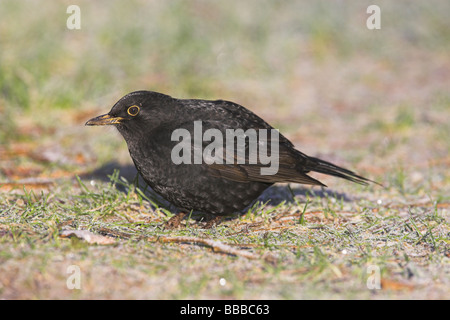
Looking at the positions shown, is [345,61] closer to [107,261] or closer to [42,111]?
[42,111]

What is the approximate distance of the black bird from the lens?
Answer: 4.14m

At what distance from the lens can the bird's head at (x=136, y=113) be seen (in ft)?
14.3

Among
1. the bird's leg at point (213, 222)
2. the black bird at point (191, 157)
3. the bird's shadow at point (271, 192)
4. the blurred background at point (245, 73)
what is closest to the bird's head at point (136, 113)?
the black bird at point (191, 157)

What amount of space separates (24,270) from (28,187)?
2.02 m

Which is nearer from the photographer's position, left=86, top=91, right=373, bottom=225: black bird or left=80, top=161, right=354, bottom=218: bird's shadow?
left=86, top=91, right=373, bottom=225: black bird

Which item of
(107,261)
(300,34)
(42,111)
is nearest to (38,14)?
(42,111)

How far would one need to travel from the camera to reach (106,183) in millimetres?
5012

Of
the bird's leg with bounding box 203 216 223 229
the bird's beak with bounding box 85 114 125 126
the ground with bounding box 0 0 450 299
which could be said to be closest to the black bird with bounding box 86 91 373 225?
the bird's beak with bounding box 85 114 125 126

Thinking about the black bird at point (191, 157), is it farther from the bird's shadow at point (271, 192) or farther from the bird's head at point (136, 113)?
the bird's shadow at point (271, 192)

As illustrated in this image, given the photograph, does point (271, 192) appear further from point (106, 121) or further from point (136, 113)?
point (106, 121)

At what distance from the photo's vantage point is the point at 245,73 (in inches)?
354

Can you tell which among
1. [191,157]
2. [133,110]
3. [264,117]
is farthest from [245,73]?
[191,157]

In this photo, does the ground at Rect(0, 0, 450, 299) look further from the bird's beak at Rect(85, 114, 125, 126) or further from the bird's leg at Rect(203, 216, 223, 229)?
the bird's beak at Rect(85, 114, 125, 126)

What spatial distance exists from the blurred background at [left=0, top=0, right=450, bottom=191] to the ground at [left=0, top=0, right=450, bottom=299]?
0.11 feet
